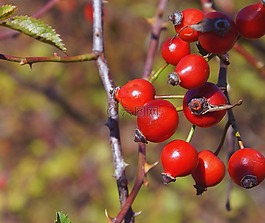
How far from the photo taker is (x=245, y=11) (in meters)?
1.35

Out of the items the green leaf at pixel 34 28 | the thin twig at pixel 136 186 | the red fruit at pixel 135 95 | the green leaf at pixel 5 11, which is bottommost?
the thin twig at pixel 136 186

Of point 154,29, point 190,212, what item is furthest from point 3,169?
point 154,29

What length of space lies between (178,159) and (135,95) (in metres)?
0.20

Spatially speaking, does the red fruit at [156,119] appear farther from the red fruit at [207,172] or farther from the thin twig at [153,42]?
the thin twig at [153,42]

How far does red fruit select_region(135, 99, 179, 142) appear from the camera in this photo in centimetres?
134

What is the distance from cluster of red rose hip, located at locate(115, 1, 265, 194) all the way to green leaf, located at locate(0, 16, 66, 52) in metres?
0.27

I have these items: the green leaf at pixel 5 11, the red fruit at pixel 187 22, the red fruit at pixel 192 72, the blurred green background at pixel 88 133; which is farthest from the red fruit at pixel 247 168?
the blurred green background at pixel 88 133

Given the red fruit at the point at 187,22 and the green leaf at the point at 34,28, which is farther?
the green leaf at the point at 34,28

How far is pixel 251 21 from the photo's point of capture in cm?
133

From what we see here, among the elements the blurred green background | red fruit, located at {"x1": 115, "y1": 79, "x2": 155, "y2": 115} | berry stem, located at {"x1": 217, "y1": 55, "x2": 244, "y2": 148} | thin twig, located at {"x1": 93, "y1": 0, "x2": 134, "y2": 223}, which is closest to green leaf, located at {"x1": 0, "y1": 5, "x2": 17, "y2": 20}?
thin twig, located at {"x1": 93, "y1": 0, "x2": 134, "y2": 223}

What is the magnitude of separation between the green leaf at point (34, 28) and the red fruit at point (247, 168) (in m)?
0.58

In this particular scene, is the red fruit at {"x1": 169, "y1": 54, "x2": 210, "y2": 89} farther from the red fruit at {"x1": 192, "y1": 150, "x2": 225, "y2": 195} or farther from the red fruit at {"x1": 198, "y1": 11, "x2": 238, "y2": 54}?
the red fruit at {"x1": 192, "y1": 150, "x2": 225, "y2": 195}

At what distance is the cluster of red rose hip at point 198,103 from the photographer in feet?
4.23

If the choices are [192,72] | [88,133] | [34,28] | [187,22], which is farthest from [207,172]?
[88,133]
